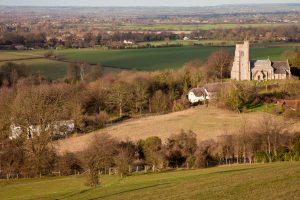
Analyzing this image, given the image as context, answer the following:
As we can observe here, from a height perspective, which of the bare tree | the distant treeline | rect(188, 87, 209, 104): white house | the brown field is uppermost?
the distant treeline

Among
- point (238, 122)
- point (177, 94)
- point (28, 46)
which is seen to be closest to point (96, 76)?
point (177, 94)

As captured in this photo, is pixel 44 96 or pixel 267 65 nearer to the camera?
pixel 44 96

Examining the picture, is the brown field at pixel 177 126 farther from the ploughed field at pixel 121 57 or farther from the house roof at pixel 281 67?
the ploughed field at pixel 121 57

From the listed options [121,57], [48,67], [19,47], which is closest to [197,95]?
[48,67]

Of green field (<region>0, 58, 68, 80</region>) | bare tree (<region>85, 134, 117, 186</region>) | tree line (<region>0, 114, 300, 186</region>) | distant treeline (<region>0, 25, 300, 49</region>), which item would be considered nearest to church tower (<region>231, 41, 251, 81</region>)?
green field (<region>0, 58, 68, 80</region>)

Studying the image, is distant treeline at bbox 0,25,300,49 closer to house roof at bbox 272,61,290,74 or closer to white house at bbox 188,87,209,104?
house roof at bbox 272,61,290,74

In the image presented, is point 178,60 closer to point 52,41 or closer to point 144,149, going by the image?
point 52,41

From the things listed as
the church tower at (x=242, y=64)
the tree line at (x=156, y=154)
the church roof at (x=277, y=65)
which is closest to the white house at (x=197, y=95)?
the church tower at (x=242, y=64)
